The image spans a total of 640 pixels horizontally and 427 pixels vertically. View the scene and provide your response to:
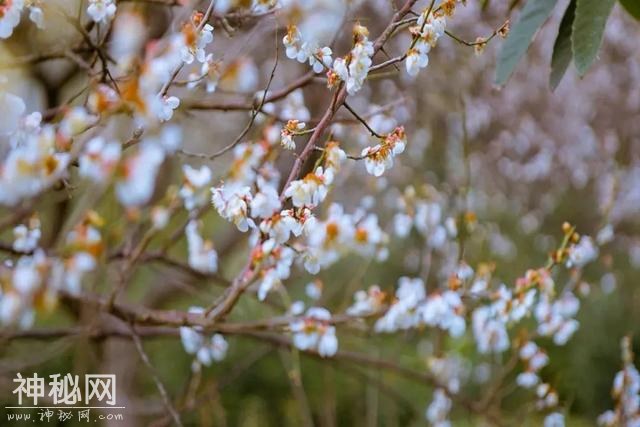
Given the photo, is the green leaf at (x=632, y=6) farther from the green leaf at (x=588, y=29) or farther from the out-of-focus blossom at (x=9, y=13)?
the out-of-focus blossom at (x=9, y=13)

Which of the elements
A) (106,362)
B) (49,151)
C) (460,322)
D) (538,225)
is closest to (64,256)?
(49,151)

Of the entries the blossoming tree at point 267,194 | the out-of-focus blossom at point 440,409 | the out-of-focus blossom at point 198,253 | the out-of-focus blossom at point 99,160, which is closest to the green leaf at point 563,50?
the blossoming tree at point 267,194

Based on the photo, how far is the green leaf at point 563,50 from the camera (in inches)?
54.2

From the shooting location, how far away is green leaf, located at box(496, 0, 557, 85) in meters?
1.23

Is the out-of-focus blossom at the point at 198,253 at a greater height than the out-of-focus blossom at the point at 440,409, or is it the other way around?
the out-of-focus blossom at the point at 198,253

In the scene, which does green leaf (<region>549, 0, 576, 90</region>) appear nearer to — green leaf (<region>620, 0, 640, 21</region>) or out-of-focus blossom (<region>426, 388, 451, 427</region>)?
green leaf (<region>620, 0, 640, 21</region>)

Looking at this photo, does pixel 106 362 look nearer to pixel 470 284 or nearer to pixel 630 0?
pixel 470 284

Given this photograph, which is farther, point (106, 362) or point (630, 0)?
point (106, 362)

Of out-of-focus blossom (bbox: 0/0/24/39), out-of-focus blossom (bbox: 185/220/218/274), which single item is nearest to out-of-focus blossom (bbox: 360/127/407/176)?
out-of-focus blossom (bbox: 0/0/24/39)

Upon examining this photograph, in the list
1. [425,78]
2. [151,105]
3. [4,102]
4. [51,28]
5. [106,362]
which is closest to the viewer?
[151,105]

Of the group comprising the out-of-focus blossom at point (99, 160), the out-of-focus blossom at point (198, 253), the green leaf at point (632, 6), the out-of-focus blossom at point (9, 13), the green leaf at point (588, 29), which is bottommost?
the out-of-focus blossom at point (99, 160)

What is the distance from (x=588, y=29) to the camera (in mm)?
1229

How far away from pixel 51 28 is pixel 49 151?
4.89 feet

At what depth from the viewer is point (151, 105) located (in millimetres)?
829
